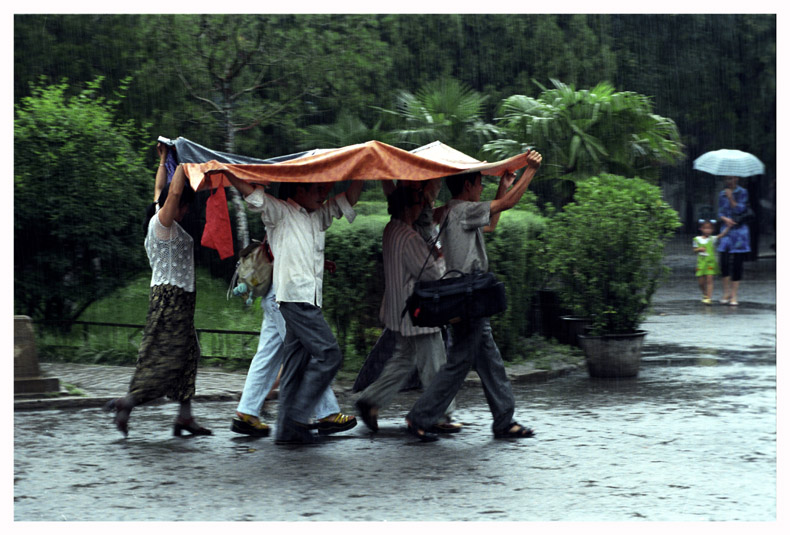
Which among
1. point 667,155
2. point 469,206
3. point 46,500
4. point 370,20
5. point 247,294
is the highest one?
point 370,20

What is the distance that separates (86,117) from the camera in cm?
1097

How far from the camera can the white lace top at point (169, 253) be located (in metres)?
6.68

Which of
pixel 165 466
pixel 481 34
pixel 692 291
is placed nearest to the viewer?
pixel 165 466

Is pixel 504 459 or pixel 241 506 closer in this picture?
pixel 241 506

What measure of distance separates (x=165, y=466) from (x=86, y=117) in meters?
6.06

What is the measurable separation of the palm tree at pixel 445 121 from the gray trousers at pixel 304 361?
32.6ft

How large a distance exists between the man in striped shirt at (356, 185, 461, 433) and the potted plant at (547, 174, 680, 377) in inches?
104

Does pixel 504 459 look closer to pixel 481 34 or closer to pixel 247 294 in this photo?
pixel 247 294

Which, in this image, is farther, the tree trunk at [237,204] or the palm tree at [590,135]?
the tree trunk at [237,204]

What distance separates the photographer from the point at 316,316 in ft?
21.4

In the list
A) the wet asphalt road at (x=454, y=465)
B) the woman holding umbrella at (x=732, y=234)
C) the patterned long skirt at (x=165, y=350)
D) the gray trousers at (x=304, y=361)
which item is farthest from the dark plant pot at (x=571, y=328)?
the woman holding umbrella at (x=732, y=234)

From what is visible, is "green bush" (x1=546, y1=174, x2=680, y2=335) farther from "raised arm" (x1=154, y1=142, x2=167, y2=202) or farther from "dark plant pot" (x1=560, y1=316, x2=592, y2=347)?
"raised arm" (x1=154, y1=142, x2=167, y2=202)

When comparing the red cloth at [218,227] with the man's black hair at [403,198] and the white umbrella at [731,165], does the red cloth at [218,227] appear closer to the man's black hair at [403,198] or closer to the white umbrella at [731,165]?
the man's black hair at [403,198]

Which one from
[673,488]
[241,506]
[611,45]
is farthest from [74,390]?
[611,45]
